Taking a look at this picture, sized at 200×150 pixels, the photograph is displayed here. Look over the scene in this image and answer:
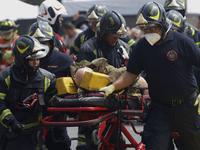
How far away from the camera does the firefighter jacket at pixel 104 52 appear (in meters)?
5.28

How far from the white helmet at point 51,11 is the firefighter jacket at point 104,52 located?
1682 mm

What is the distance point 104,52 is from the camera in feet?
17.4

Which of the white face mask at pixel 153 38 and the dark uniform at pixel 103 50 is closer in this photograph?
the white face mask at pixel 153 38

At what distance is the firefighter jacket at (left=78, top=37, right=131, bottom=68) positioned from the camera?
17.3 ft

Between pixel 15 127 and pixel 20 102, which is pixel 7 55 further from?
pixel 15 127

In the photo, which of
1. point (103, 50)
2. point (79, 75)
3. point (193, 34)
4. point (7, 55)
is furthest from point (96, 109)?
point (7, 55)

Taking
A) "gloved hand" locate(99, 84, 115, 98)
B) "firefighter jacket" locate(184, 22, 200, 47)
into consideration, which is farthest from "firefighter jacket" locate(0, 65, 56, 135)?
"firefighter jacket" locate(184, 22, 200, 47)

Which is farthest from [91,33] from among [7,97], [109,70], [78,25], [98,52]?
[78,25]

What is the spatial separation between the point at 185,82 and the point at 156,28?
2.15 feet

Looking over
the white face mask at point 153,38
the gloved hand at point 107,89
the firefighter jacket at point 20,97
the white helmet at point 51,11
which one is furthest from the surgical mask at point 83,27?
the white face mask at point 153,38

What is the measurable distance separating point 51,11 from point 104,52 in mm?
1988

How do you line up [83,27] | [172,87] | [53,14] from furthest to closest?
[83,27], [53,14], [172,87]

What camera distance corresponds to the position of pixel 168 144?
4.15 m

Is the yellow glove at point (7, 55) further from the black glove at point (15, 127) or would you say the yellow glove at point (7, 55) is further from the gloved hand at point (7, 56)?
the black glove at point (15, 127)
